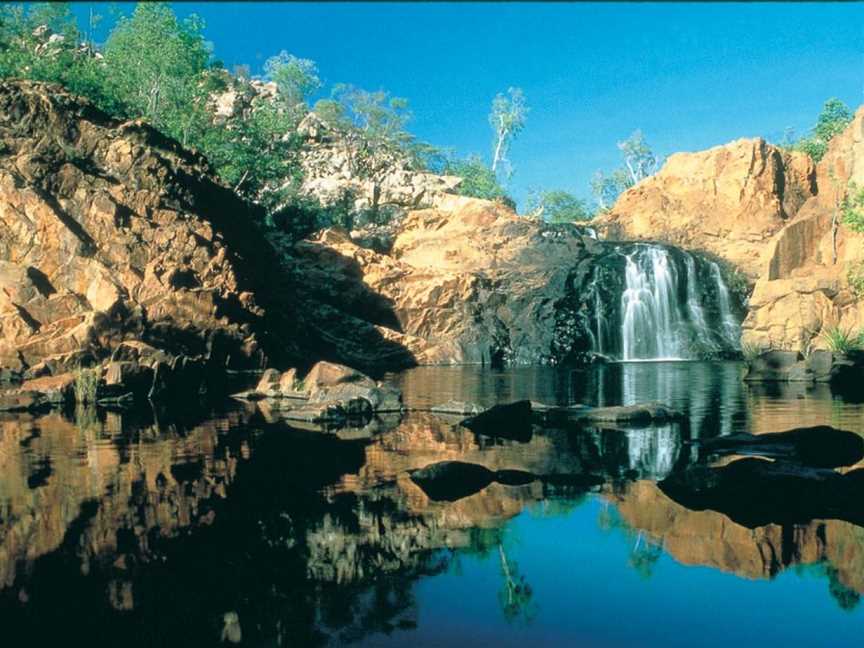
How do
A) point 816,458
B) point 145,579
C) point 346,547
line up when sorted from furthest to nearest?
point 816,458 → point 346,547 → point 145,579

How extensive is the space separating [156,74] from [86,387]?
146 feet

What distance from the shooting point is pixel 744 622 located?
865cm

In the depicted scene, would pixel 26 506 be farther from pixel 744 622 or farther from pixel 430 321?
pixel 430 321

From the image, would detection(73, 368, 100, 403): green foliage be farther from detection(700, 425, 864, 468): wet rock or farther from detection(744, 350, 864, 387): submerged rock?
detection(744, 350, 864, 387): submerged rock

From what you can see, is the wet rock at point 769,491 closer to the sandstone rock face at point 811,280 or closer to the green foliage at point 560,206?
the sandstone rock face at point 811,280

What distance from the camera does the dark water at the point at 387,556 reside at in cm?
844

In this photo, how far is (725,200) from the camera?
6688 centimetres

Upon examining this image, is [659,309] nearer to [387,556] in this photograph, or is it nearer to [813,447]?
[813,447]

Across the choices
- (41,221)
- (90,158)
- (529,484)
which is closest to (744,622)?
(529,484)

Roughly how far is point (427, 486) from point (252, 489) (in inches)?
115

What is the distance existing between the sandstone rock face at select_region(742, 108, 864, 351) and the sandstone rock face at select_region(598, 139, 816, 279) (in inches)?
314

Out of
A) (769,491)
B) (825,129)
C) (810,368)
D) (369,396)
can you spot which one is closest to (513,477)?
(769,491)

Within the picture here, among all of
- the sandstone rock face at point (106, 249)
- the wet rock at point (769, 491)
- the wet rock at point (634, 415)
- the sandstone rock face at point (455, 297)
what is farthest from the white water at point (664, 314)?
the wet rock at point (769, 491)

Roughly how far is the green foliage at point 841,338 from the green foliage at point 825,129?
30663mm
